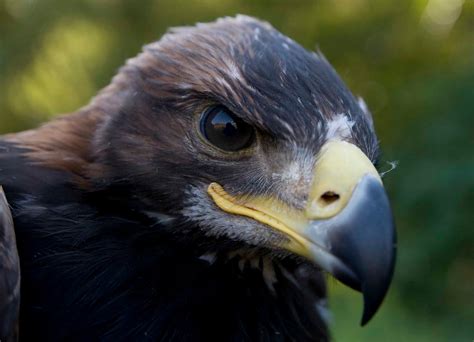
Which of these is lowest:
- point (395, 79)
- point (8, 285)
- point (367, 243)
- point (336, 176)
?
point (8, 285)

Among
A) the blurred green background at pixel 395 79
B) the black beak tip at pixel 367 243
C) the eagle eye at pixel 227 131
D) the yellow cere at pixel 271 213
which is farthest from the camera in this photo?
the blurred green background at pixel 395 79

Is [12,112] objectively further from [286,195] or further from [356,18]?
[286,195]

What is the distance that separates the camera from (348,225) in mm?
1860

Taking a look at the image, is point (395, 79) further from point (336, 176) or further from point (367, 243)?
point (367, 243)

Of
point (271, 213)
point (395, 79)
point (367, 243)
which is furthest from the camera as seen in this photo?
point (395, 79)

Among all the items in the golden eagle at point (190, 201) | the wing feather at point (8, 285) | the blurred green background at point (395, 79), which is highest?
the blurred green background at point (395, 79)

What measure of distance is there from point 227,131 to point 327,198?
0.36 m

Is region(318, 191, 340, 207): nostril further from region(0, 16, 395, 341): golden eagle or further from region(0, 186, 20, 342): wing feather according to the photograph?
region(0, 186, 20, 342): wing feather

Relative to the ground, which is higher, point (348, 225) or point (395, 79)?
point (395, 79)

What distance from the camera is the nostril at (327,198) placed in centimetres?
192

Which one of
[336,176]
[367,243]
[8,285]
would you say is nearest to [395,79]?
[336,176]

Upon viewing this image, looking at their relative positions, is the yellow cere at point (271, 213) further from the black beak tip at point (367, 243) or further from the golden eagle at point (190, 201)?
the black beak tip at point (367, 243)

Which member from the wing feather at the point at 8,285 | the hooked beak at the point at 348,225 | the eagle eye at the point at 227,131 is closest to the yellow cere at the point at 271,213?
the hooked beak at the point at 348,225

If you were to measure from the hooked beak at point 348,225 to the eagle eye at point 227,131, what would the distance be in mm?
224
